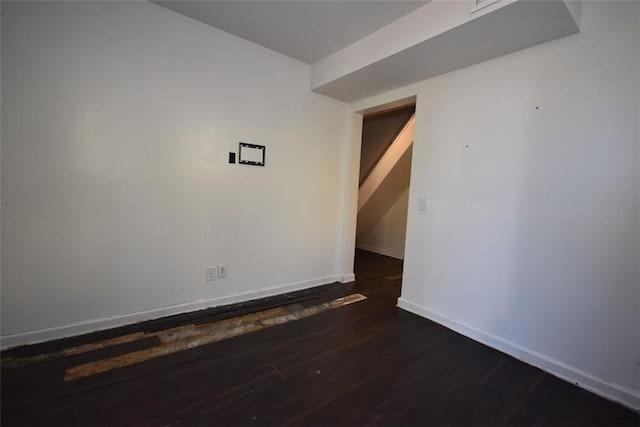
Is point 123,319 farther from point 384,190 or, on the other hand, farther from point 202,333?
point 384,190

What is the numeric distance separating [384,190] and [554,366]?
3126 millimetres

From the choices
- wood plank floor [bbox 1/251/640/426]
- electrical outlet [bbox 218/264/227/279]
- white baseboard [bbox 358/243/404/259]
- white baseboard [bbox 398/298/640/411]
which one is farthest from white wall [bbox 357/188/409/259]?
electrical outlet [bbox 218/264/227/279]

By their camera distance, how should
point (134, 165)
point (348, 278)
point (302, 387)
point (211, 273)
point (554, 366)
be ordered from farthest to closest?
point (348, 278) → point (211, 273) → point (134, 165) → point (554, 366) → point (302, 387)

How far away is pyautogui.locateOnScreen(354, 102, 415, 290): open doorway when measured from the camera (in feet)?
12.6

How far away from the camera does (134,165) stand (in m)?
2.01

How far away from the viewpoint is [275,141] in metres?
2.69

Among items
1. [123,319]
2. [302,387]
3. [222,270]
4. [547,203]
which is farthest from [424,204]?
[123,319]

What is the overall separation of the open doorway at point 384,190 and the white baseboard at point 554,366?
1270 mm

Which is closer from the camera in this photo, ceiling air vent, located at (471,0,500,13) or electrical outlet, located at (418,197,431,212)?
ceiling air vent, located at (471,0,500,13)

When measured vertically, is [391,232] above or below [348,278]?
above

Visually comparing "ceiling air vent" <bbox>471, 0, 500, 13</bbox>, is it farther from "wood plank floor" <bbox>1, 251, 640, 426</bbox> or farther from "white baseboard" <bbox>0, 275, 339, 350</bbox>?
"white baseboard" <bbox>0, 275, 339, 350</bbox>

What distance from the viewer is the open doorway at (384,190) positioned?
3830 millimetres

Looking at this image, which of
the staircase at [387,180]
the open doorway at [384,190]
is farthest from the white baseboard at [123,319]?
the staircase at [387,180]

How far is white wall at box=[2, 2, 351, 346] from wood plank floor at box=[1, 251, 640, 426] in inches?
15.7
